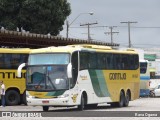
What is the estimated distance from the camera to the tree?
191 ft

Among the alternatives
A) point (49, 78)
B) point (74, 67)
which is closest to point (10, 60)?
point (74, 67)

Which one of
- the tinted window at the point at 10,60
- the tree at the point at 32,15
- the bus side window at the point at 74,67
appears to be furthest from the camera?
the tree at the point at 32,15

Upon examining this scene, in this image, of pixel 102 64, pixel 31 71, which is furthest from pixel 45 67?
pixel 102 64

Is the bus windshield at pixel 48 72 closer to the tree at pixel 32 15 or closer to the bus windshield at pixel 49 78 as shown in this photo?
Result: the bus windshield at pixel 49 78

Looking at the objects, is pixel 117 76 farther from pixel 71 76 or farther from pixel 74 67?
pixel 71 76

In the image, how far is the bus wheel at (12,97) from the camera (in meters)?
36.3

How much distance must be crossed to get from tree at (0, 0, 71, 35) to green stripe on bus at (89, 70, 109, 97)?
88.5ft

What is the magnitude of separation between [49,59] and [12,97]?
356 inches

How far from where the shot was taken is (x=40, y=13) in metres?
58.2

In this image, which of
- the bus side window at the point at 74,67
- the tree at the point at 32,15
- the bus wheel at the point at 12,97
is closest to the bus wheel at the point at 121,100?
the bus side window at the point at 74,67

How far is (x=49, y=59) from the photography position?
92.4 ft

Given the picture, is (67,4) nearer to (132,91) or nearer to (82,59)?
(132,91)

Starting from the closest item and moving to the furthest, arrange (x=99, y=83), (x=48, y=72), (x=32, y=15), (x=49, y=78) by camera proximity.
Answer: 1. (x=49, y=78)
2. (x=48, y=72)
3. (x=99, y=83)
4. (x=32, y=15)

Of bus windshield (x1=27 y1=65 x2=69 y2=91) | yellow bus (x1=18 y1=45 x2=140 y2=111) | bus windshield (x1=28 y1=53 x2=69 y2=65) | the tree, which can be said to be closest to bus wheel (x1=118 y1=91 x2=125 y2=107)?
yellow bus (x1=18 y1=45 x2=140 y2=111)
